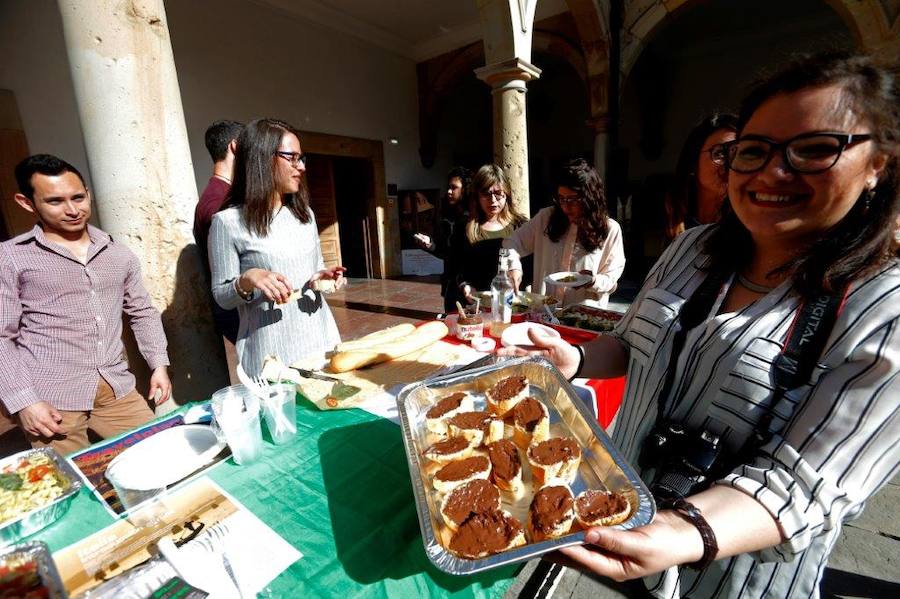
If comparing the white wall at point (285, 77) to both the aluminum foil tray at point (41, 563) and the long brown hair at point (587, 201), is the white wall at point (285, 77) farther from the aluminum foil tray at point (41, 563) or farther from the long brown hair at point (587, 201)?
the aluminum foil tray at point (41, 563)

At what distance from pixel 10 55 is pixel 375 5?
581 cm

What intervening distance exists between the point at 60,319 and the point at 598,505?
271 centimetres

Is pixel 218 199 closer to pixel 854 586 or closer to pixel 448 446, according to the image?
pixel 448 446

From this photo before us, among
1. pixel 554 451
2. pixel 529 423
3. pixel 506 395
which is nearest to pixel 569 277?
pixel 506 395

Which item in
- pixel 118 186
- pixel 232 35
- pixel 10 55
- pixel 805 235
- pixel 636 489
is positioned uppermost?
pixel 232 35

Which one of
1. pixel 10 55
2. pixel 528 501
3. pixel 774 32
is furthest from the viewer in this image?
pixel 774 32

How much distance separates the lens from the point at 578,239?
324cm

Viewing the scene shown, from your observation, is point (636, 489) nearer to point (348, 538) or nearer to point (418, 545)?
point (418, 545)

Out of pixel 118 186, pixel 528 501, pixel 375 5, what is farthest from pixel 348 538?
pixel 375 5

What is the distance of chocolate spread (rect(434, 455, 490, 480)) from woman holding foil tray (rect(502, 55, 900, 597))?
376 mm

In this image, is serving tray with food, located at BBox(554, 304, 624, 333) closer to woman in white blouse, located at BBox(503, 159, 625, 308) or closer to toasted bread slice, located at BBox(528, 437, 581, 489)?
woman in white blouse, located at BBox(503, 159, 625, 308)

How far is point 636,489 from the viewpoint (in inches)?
41.4

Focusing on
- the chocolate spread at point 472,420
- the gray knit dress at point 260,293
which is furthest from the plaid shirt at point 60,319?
the chocolate spread at point 472,420

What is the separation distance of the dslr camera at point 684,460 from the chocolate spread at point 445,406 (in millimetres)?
690
